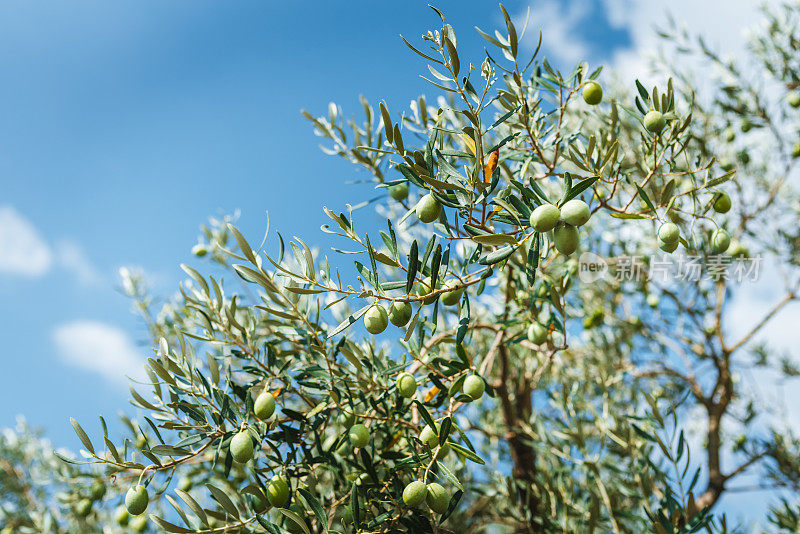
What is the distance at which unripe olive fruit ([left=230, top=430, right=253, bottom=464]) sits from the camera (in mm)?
1459

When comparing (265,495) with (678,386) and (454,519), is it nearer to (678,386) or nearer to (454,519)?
(454,519)

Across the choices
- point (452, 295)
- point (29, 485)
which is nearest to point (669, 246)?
point (452, 295)

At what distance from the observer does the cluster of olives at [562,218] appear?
1.19 meters

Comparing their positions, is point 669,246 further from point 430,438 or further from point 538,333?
point 430,438

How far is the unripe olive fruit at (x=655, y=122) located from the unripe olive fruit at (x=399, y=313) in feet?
2.99

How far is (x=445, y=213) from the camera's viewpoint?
1.42 metres

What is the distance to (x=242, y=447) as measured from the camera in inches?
57.4

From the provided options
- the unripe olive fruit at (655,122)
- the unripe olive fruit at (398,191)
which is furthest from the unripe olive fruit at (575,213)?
the unripe olive fruit at (398,191)

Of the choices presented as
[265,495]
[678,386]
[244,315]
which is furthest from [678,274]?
[265,495]

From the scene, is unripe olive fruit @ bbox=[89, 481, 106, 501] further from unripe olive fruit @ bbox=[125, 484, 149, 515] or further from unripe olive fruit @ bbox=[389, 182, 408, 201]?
unripe olive fruit @ bbox=[389, 182, 408, 201]

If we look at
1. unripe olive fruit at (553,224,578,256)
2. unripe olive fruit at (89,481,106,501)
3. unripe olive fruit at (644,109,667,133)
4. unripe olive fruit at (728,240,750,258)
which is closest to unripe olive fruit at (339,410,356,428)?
unripe olive fruit at (553,224,578,256)

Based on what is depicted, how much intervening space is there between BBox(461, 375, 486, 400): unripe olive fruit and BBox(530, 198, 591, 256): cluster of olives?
550 mm

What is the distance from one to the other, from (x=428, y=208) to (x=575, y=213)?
36cm

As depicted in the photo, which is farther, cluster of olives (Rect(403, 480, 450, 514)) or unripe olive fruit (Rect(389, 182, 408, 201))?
unripe olive fruit (Rect(389, 182, 408, 201))
